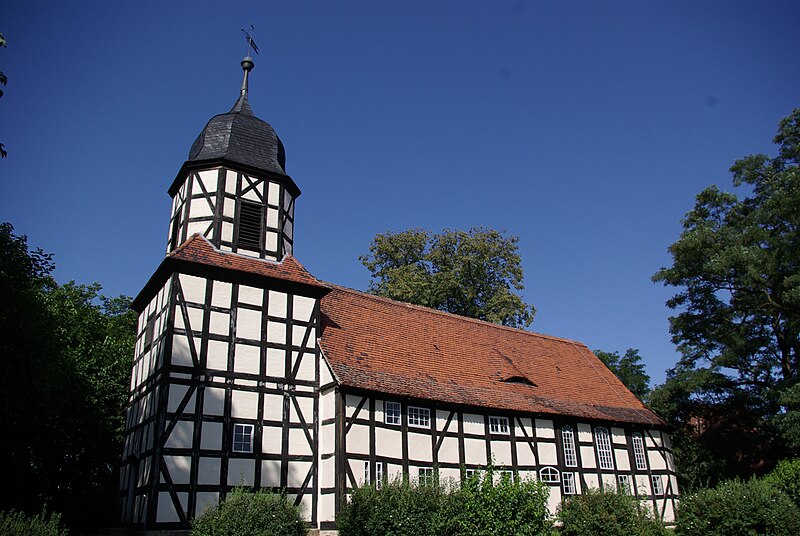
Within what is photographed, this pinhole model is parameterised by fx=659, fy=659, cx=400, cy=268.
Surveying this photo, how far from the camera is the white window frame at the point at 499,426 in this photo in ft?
76.8

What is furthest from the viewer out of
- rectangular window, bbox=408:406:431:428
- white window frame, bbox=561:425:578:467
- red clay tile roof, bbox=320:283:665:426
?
white window frame, bbox=561:425:578:467

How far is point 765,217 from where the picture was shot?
28.4 m

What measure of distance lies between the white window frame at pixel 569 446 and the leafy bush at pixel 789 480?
21.7 feet

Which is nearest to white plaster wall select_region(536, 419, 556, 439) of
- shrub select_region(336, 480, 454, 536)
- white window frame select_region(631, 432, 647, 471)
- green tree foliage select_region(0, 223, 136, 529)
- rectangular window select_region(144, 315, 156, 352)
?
white window frame select_region(631, 432, 647, 471)

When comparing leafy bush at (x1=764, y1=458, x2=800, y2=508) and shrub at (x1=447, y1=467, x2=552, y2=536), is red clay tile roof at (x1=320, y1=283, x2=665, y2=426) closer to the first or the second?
leafy bush at (x1=764, y1=458, x2=800, y2=508)

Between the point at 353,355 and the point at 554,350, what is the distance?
41.3 ft

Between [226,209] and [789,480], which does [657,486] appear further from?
[226,209]

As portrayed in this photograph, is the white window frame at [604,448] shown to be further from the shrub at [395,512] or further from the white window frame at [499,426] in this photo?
the shrub at [395,512]

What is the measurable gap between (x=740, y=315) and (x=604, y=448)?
9766 mm

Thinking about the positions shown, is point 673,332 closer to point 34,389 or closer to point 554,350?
point 554,350

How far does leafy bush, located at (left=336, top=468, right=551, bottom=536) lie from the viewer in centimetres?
1579

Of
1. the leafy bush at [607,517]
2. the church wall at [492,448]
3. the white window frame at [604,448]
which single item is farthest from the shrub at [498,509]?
Answer: the white window frame at [604,448]

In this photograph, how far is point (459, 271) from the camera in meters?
36.0

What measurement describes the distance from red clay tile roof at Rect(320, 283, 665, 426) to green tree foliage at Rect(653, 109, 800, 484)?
13.2 feet
